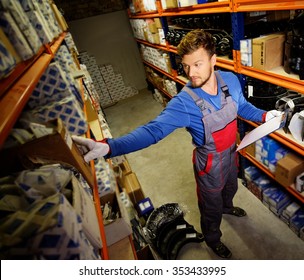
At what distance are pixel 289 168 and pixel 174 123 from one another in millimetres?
1215

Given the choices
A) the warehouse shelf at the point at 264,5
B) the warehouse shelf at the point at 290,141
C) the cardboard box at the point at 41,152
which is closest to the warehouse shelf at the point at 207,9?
the warehouse shelf at the point at 264,5

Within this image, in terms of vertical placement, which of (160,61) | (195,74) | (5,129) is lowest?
(160,61)

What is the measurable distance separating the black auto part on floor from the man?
0.49m

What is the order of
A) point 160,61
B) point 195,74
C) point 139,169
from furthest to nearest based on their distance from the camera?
point 160,61 → point 139,169 → point 195,74

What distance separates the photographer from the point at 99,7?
6.19m

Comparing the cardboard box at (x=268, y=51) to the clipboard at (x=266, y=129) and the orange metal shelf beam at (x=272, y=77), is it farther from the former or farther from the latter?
the clipboard at (x=266, y=129)

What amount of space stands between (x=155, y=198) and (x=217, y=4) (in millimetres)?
2435

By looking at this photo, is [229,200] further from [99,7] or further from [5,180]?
[99,7]

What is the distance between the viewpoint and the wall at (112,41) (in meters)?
6.26

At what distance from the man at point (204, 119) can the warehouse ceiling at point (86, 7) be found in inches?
217

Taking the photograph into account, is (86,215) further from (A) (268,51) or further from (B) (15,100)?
(A) (268,51)

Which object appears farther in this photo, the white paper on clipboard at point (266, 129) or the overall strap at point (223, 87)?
the overall strap at point (223, 87)

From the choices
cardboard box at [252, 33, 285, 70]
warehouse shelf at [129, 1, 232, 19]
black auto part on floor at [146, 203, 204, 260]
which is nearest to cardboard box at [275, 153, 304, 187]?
cardboard box at [252, 33, 285, 70]
